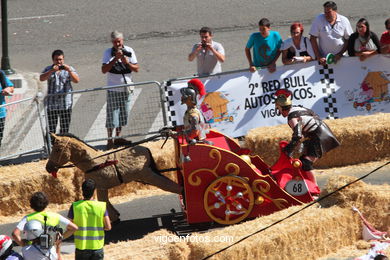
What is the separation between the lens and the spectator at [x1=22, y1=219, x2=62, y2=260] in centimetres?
945

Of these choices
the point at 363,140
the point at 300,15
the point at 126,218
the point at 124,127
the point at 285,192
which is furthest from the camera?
the point at 300,15

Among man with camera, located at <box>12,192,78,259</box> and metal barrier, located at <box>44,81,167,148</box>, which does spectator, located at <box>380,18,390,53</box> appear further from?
man with camera, located at <box>12,192,78,259</box>

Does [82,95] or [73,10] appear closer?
[82,95]

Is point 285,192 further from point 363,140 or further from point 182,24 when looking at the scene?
point 182,24

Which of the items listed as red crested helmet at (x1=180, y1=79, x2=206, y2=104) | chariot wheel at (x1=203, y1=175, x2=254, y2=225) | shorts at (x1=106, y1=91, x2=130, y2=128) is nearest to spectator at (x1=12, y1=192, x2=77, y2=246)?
chariot wheel at (x1=203, y1=175, x2=254, y2=225)

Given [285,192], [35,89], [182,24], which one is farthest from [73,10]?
[285,192]

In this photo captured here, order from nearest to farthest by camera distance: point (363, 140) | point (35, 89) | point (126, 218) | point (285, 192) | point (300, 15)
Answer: point (285, 192), point (126, 218), point (363, 140), point (35, 89), point (300, 15)

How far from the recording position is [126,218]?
42.9 ft

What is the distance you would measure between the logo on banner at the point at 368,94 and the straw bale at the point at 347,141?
0.92 m

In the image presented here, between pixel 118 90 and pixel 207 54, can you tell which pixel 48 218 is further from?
pixel 207 54

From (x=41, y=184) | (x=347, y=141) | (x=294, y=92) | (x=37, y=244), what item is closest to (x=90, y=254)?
(x=37, y=244)

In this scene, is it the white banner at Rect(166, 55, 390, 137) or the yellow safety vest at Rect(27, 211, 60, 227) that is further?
the white banner at Rect(166, 55, 390, 137)

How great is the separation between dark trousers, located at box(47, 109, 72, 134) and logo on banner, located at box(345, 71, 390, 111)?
16.4 ft

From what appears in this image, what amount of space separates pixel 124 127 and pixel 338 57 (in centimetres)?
404
